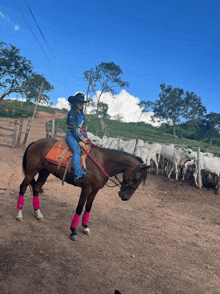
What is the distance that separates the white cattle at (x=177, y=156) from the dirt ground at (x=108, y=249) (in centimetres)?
423

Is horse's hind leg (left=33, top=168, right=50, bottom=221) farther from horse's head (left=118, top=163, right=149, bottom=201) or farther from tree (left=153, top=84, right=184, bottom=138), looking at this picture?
tree (left=153, top=84, right=184, bottom=138)

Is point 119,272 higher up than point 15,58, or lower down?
lower down

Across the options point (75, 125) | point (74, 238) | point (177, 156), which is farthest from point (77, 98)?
point (177, 156)

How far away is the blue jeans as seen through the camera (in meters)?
4.11

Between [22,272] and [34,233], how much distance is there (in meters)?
1.24

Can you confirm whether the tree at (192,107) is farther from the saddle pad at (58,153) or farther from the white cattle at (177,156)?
the saddle pad at (58,153)

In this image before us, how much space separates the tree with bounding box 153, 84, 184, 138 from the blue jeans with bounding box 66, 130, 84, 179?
149 feet

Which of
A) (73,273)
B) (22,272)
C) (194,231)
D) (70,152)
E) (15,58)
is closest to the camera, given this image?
(22,272)

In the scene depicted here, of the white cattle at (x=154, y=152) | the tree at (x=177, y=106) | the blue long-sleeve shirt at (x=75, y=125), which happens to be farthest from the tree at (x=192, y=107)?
the blue long-sleeve shirt at (x=75, y=125)

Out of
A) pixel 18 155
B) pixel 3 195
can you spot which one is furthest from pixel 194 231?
pixel 18 155

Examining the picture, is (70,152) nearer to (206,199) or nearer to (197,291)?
(197,291)

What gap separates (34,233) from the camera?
162 inches

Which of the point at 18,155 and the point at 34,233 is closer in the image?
the point at 34,233

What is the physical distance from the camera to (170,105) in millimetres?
48719
